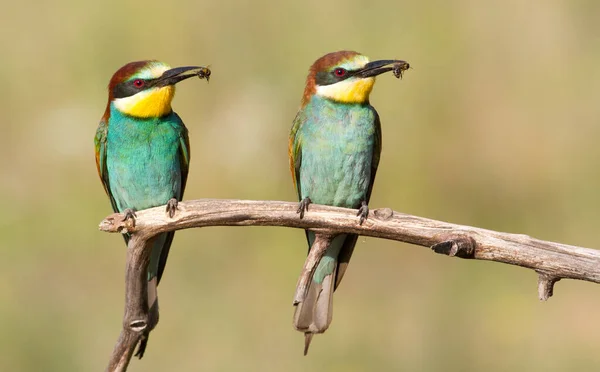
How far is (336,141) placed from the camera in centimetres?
472

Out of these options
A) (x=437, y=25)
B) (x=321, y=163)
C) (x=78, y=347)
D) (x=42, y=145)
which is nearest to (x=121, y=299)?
(x=78, y=347)

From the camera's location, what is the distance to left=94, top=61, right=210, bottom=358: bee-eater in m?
4.65

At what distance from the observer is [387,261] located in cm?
629

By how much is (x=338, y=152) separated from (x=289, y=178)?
1.71m

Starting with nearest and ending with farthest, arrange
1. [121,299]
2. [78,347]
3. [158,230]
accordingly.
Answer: [158,230] → [78,347] → [121,299]

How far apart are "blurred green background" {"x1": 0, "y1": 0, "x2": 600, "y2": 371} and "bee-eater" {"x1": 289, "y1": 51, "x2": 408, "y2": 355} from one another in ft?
3.28

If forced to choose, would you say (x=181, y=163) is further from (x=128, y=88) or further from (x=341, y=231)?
(x=341, y=231)

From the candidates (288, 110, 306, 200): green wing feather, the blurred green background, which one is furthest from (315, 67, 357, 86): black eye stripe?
the blurred green background

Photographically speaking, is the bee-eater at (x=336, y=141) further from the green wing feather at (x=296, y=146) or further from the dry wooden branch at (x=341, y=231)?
the dry wooden branch at (x=341, y=231)

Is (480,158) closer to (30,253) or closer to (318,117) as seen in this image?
(318,117)

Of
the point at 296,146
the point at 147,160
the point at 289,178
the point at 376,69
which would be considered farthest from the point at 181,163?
the point at 289,178

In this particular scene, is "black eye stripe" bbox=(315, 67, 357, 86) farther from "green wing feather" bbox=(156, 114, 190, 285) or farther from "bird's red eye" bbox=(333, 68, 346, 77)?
"green wing feather" bbox=(156, 114, 190, 285)

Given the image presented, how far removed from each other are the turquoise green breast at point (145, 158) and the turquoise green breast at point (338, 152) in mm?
562

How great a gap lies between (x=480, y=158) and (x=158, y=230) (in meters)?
2.88
